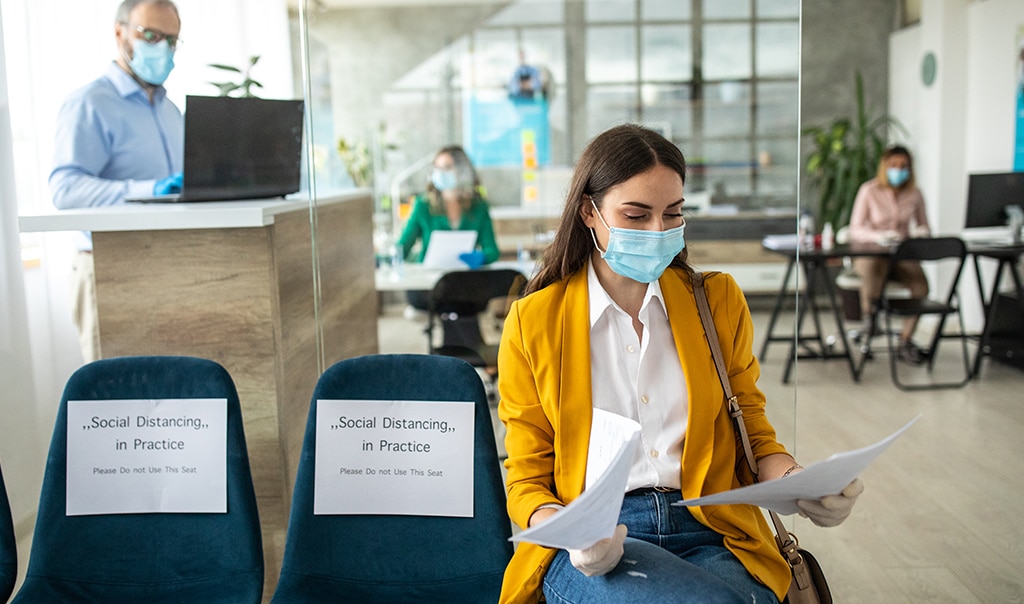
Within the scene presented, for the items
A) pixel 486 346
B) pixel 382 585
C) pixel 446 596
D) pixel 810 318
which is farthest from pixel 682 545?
pixel 810 318

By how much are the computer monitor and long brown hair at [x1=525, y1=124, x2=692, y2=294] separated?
15.0 feet


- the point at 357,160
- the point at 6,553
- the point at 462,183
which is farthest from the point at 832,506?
the point at 357,160

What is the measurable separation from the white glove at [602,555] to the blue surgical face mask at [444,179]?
10.4 feet

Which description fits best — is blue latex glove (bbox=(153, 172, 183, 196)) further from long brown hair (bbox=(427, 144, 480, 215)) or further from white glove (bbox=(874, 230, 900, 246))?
Result: white glove (bbox=(874, 230, 900, 246))

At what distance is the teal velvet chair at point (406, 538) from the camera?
189 cm

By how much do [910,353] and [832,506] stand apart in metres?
5.13

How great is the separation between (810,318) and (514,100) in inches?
128

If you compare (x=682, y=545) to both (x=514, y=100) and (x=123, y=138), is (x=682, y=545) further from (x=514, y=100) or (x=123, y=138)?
(x=514, y=100)

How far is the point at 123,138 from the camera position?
9.40ft

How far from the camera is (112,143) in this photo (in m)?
2.88

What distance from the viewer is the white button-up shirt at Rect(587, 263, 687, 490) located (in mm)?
1666

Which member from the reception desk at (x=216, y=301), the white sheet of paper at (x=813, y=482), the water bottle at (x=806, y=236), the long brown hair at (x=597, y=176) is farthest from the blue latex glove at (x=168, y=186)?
the water bottle at (x=806, y=236)

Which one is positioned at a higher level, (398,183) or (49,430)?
(398,183)

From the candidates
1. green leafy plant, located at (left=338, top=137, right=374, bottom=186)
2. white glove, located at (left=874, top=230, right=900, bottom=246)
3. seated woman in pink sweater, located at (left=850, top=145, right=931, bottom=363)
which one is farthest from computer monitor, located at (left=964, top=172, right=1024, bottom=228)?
green leafy plant, located at (left=338, top=137, right=374, bottom=186)
